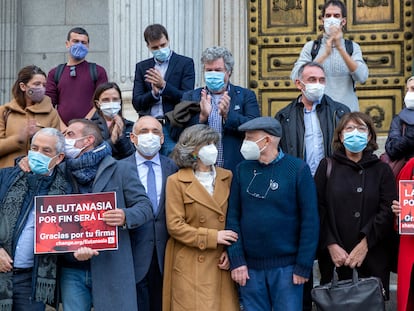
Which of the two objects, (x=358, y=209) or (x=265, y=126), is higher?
(x=265, y=126)

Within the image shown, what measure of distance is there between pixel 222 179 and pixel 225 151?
0.62m

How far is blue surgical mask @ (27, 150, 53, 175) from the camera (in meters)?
5.79

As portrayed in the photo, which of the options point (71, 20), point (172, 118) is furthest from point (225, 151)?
point (71, 20)

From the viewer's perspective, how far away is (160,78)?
727 cm

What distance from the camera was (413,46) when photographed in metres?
10.2

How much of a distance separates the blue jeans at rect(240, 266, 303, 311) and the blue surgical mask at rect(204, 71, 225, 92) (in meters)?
1.59

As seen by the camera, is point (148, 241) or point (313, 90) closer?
point (148, 241)

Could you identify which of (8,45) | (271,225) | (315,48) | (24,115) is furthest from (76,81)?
(8,45)

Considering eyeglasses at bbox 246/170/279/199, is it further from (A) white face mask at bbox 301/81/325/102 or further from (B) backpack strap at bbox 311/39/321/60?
(B) backpack strap at bbox 311/39/321/60

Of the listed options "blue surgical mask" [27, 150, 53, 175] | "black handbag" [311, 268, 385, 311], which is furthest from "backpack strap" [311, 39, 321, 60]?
"blue surgical mask" [27, 150, 53, 175]

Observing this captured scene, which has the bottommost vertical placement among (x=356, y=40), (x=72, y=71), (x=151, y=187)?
(x=151, y=187)

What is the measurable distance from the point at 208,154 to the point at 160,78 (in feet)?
4.77

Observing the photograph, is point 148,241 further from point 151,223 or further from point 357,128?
point 357,128

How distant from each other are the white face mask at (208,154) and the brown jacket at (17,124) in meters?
1.51
